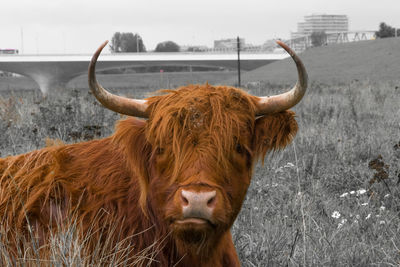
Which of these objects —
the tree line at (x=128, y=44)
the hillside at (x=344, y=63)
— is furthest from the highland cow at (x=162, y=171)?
the tree line at (x=128, y=44)

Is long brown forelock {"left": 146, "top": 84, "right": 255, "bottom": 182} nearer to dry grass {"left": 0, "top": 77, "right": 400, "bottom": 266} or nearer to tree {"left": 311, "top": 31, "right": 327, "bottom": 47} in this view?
dry grass {"left": 0, "top": 77, "right": 400, "bottom": 266}

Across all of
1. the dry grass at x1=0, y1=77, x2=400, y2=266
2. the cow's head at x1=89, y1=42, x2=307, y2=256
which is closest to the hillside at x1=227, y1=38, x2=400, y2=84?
the dry grass at x1=0, y1=77, x2=400, y2=266

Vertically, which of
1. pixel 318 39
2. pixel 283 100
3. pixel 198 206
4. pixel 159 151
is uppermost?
pixel 318 39

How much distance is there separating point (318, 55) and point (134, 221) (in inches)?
2267

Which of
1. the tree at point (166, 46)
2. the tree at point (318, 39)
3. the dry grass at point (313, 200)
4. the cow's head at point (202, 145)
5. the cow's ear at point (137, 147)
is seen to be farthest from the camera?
the tree at point (166, 46)

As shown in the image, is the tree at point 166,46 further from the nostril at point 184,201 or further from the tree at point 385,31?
the nostril at point 184,201

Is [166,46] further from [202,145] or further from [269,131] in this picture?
[202,145]

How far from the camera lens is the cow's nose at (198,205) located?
225 centimetres

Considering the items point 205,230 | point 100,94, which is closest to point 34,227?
point 100,94

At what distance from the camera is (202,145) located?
2568 millimetres

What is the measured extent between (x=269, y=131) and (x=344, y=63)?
169 feet

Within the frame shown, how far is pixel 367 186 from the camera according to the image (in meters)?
5.22

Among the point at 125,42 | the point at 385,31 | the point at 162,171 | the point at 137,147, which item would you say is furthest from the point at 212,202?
the point at 125,42

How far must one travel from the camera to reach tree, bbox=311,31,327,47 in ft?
344
